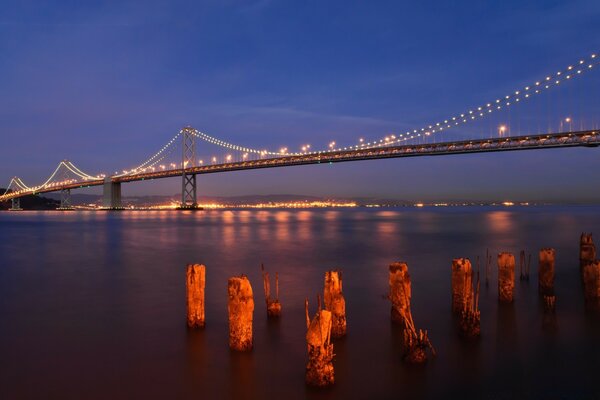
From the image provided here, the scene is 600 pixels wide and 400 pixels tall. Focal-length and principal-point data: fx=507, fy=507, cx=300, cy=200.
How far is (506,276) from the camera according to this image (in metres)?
7.61

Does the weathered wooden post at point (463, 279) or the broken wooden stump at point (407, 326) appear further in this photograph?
the weathered wooden post at point (463, 279)

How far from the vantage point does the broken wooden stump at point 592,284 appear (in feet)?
24.2

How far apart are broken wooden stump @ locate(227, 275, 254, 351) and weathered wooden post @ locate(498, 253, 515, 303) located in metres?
3.92

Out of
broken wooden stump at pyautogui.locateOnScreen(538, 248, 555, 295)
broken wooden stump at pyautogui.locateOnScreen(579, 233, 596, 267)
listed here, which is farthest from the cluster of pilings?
broken wooden stump at pyautogui.locateOnScreen(579, 233, 596, 267)

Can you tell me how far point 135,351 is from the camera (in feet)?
19.1

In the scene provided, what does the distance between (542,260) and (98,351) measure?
6.78 m

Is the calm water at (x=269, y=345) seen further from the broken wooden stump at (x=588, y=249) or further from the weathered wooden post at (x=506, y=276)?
the broken wooden stump at (x=588, y=249)

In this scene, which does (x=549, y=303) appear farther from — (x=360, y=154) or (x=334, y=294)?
(x=360, y=154)

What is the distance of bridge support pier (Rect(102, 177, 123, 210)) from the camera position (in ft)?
234

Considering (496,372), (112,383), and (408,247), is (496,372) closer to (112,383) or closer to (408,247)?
(112,383)

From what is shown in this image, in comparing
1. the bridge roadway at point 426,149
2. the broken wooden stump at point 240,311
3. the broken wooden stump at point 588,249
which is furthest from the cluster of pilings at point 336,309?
the bridge roadway at point 426,149

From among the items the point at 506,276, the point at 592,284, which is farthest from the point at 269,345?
the point at 592,284

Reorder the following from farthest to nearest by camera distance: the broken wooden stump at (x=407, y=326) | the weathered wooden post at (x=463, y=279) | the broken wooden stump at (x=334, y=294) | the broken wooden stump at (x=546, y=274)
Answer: the broken wooden stump at (x=546, y=274) → the weathered wooden post at (x=463, y=279) → the broken wooden stump at (x=334, y=294) → the broken wooden stump at (x=407, y=326)

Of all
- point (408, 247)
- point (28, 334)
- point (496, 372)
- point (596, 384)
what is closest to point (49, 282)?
point (28, 334)
